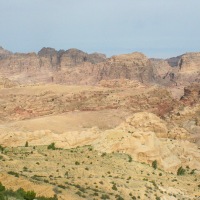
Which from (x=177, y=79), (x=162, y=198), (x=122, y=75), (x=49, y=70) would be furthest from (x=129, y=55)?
(x=162, y=198)

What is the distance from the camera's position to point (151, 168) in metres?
36.8

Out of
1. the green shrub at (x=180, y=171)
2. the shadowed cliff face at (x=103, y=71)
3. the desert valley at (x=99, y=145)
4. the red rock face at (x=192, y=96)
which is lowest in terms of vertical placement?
the green shrub at (x=180, y=171)

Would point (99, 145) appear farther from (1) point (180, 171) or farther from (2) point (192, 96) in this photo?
(2) point (192, 96)

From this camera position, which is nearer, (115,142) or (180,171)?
(115,142)

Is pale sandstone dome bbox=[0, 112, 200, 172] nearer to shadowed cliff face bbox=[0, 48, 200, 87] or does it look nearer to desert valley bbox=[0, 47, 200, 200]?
desert valley bbox=[0, 47, 200, 200]

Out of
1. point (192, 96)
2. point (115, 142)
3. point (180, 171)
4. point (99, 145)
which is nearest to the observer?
point (99, 145)

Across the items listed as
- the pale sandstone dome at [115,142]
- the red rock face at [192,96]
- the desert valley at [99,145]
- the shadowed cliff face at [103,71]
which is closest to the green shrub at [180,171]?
the desert valley at [99,145]

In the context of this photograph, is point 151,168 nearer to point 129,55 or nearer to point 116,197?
point 116,197

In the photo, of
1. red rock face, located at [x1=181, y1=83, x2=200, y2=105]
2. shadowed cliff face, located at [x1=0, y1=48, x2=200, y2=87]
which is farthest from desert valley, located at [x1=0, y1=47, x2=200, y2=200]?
shadowed cliff face, located at [x1=0, y1=48, x2=200, y2=87]

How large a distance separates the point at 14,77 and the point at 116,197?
16853 cm

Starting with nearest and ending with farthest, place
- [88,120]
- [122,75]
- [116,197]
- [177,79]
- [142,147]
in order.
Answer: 1. [116,197]
2. [142,147]
3. [88,120]
4. [122,75]
5. [177,79]

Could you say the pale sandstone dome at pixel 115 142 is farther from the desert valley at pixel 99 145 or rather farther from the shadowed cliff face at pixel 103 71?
the shadowed cliff face at pixel 103 71

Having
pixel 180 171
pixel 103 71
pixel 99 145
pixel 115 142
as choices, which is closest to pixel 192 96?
pixel 180 171

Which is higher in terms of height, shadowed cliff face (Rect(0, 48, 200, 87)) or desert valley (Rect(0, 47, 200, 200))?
shadowed cliff face (Rect(0, 48, 200, 87))
